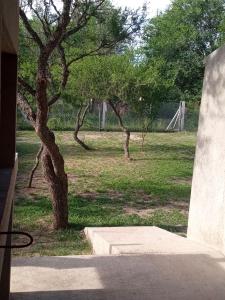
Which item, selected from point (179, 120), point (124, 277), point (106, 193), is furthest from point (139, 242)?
point (179, 120)

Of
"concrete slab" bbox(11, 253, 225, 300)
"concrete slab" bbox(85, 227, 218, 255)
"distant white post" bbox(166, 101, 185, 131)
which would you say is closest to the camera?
"concrete slab" bbox(11, 253, 225, 300)

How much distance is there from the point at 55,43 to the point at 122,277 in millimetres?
3735

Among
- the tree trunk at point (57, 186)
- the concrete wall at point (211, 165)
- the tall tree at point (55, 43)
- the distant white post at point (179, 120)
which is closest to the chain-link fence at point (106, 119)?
the distant white post at point (179, 120)

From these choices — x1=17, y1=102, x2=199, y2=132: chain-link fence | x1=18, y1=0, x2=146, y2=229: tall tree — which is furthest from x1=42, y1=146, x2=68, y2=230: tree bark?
x1=17, y1=102, x2=199, y2=132: chain-link fence

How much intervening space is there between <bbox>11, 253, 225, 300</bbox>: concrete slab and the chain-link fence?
10340 mm

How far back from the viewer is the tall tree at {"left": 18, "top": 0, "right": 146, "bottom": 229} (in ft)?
18.8

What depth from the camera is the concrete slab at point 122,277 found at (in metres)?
2.62

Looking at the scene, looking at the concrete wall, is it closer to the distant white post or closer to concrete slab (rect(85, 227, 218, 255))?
concrete slab (rect(85, 227, 218, 255))

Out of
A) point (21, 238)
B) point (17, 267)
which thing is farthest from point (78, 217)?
point (17, 267)

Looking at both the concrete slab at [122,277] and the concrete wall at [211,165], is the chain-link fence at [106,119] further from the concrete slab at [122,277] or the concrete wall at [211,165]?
the concrete slab at [122,277]

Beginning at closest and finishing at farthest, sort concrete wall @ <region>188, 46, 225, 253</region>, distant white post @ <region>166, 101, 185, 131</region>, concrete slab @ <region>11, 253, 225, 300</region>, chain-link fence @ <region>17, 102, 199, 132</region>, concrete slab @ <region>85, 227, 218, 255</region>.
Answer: concrete slab @ <region>11, 253, 225, 300</region>
concrete wall @ <region>188, 46, 225, 253</region>
concrete slab @ <region>85, 227, 218, 255</region>
chain-link fence @ <region>17, 102, 199, 132</region>
distant white post @ <region>166, 101, 185, 131</region>

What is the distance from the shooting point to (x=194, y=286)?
2.78m

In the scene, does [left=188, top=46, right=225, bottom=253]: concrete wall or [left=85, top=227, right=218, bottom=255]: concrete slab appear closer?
[left=188, top=46, right=225, bottom=253]: concrete wall

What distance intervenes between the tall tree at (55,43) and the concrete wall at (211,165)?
2.42m
